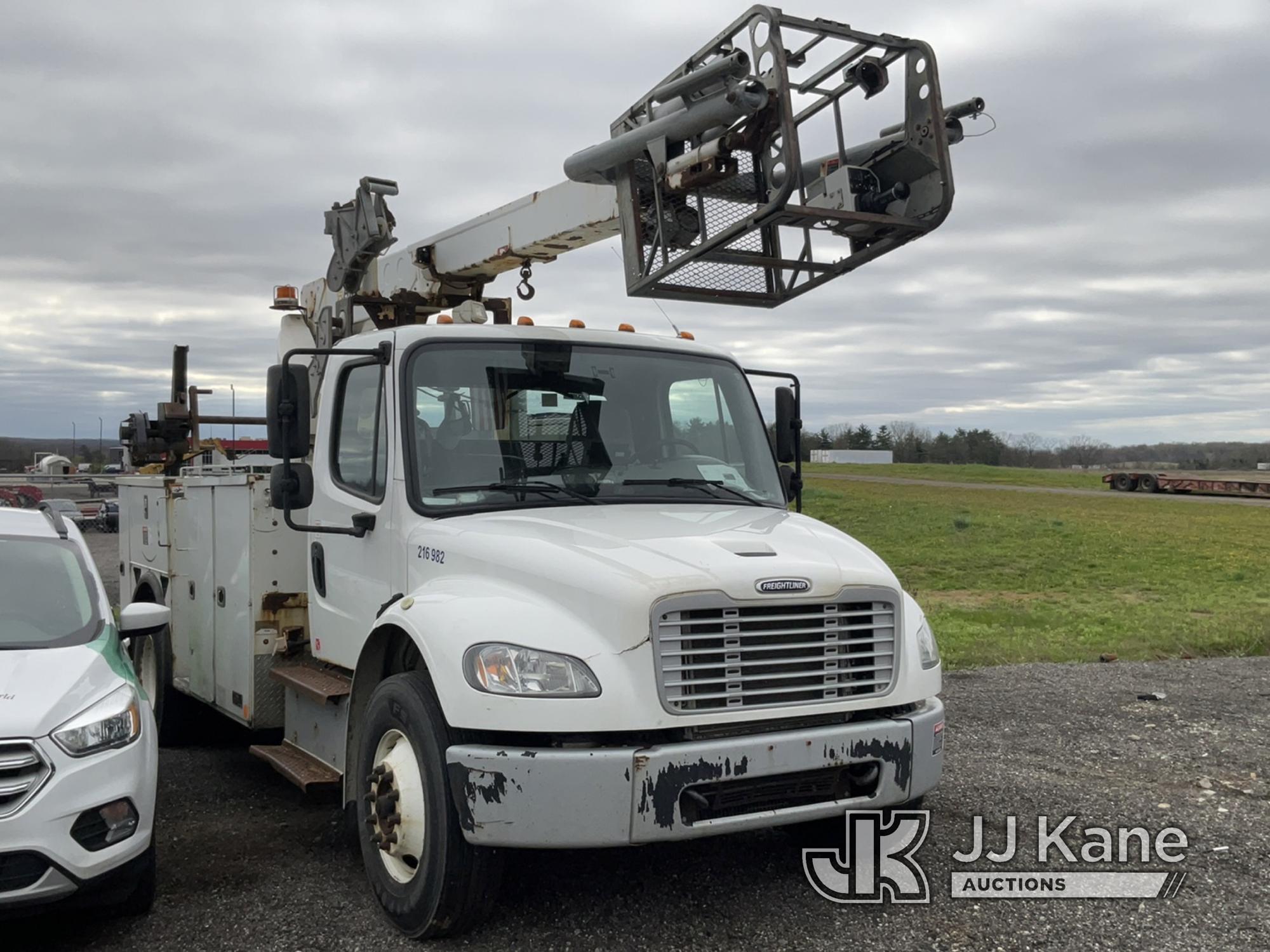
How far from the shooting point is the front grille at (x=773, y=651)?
404 cm

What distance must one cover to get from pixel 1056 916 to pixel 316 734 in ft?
11.6

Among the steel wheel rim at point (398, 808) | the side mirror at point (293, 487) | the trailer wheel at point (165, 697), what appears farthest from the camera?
the trailer wheel at point (165, 697)

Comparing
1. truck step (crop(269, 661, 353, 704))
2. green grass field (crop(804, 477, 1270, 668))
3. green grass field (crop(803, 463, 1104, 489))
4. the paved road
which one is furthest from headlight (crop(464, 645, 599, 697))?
green grass field (crop(803, 463, 1104, 489))

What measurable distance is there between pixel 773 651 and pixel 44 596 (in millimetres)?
3438

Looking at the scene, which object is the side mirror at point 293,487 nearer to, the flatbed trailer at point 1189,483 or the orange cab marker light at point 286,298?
the orange cab marker light at point 286,298

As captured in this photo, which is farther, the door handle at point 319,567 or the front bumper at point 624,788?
the door handle at point 319,567

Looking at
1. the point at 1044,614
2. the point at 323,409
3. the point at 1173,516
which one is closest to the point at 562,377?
the point at 323,409

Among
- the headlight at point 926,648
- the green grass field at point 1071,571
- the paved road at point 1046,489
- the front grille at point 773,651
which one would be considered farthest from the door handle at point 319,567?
the paved road at point 1046,489

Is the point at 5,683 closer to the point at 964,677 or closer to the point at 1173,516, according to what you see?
the point at 964,677

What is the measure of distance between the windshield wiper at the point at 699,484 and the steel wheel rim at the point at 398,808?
61.6 inches

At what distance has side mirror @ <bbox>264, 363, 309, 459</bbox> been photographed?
4945 mm

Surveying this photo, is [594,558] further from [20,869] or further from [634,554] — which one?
[20,869]

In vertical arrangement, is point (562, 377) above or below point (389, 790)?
above

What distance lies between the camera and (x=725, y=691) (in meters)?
4.10
